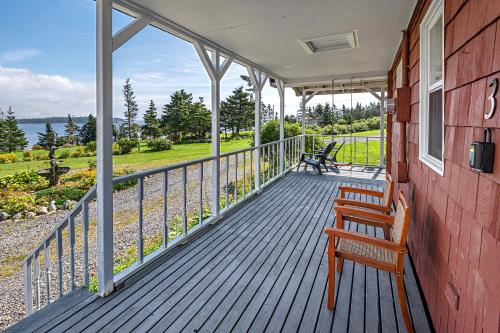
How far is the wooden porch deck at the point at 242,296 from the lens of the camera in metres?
1.86

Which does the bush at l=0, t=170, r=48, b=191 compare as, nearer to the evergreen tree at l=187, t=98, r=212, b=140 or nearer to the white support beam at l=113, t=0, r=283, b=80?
the white support beam at l=113, t=0, r=283, b=80

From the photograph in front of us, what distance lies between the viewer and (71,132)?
146 inches

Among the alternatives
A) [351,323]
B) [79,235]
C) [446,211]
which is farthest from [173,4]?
[79,235]

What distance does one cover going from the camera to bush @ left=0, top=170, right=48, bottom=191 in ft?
11.3

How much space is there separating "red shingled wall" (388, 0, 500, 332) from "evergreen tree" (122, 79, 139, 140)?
457cm

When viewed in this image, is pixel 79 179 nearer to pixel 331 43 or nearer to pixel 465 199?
pixel 331 43

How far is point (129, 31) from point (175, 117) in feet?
14.1

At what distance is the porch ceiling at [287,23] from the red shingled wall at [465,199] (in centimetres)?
141

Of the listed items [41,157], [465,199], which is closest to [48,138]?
[41,157]

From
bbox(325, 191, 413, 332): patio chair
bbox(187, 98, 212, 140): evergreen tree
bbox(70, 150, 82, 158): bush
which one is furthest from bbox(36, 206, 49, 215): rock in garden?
bbox(325, 191, 413, 332): patio chair

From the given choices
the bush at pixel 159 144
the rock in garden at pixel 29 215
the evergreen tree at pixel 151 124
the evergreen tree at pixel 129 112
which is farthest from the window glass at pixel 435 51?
the rock in garden at pixel 29 215

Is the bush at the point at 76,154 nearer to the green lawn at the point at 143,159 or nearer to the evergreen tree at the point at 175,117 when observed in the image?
the green lawn at the point at 143,159

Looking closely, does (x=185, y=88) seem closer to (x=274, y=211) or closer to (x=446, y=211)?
(x=274, y=211)

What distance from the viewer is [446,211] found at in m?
1.63
